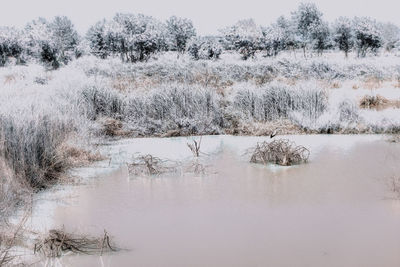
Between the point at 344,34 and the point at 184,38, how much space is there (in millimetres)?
11795

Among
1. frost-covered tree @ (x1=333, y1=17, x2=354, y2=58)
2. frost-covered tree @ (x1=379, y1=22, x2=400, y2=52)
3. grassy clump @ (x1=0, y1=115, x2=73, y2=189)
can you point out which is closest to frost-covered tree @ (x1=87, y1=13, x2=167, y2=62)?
frost-covered tree @ (x1=333, y1=17, x2=354, y2=58)

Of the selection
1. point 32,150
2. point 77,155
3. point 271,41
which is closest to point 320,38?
point 271,41

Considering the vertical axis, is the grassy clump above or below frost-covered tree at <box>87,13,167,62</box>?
below

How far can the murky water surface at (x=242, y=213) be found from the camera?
4.63 meters

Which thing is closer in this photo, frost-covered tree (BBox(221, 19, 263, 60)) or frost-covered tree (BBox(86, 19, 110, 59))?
frost-covered tree (BBox(221, 19, 263, 60))

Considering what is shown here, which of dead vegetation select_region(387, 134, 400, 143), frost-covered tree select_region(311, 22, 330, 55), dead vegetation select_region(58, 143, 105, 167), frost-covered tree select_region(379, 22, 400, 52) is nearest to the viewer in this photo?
dead vegetation select_region(58, 143, 105, 167)

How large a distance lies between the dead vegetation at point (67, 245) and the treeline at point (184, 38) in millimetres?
25348

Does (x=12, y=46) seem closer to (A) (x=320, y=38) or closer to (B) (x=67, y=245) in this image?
(A) (x=320, y=38)

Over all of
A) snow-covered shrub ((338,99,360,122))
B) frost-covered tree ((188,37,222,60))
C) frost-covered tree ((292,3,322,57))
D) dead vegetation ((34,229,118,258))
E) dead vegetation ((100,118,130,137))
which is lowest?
dead vegetation ((34,229,118,258))

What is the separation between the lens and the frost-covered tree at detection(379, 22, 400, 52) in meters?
45.4

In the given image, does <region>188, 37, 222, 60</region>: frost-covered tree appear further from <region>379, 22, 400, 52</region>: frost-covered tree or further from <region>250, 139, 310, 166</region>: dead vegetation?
<region>250, 139, 310, 166</region>: dead vegetation

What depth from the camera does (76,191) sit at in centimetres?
683

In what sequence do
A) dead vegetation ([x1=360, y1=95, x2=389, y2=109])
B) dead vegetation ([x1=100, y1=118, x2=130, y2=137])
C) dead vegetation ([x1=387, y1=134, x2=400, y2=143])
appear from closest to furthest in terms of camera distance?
dead vegetation ([x1=387, y1=134, x2=400, y2=143])
dead vegetation ([x1=100, y1=118, x2=130, y2=137])
dead vegetation ([x1=360, y1=95, x2=389, y2=109])

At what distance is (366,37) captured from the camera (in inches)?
1393
